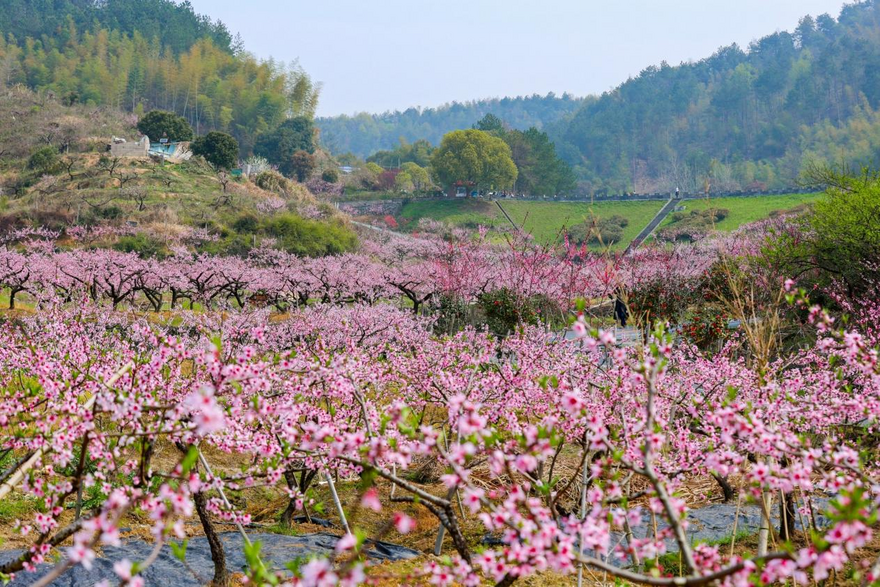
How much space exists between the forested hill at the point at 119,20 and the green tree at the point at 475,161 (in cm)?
7463

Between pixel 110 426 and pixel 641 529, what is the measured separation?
8342 millimetres

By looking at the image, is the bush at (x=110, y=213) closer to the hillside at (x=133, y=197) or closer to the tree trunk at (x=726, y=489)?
the hillside at (x=133, y=197)

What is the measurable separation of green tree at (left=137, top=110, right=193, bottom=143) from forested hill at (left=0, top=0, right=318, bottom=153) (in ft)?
68.0

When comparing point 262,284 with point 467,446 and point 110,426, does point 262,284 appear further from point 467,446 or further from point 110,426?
point 467,446

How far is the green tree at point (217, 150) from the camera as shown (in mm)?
70438

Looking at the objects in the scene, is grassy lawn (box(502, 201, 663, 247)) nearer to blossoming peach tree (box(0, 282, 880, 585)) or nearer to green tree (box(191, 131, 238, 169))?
green tree (box(191, 131, 238, 169))

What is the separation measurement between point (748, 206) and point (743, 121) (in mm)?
75232

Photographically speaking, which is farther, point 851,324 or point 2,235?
point 2,235

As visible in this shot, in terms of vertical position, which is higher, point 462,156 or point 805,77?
point 805,77

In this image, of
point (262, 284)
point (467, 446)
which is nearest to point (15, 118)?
point (262, 284)

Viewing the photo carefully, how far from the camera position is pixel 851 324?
14.8m

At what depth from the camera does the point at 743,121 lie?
136125 millimetres

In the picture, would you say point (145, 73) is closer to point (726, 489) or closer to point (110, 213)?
point (110, 213)

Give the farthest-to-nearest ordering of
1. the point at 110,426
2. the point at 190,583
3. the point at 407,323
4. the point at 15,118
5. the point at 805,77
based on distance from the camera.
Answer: the point at 805,77, the point at 15,118, the point at 407,323, the point at 110,426, the point at 190,583
